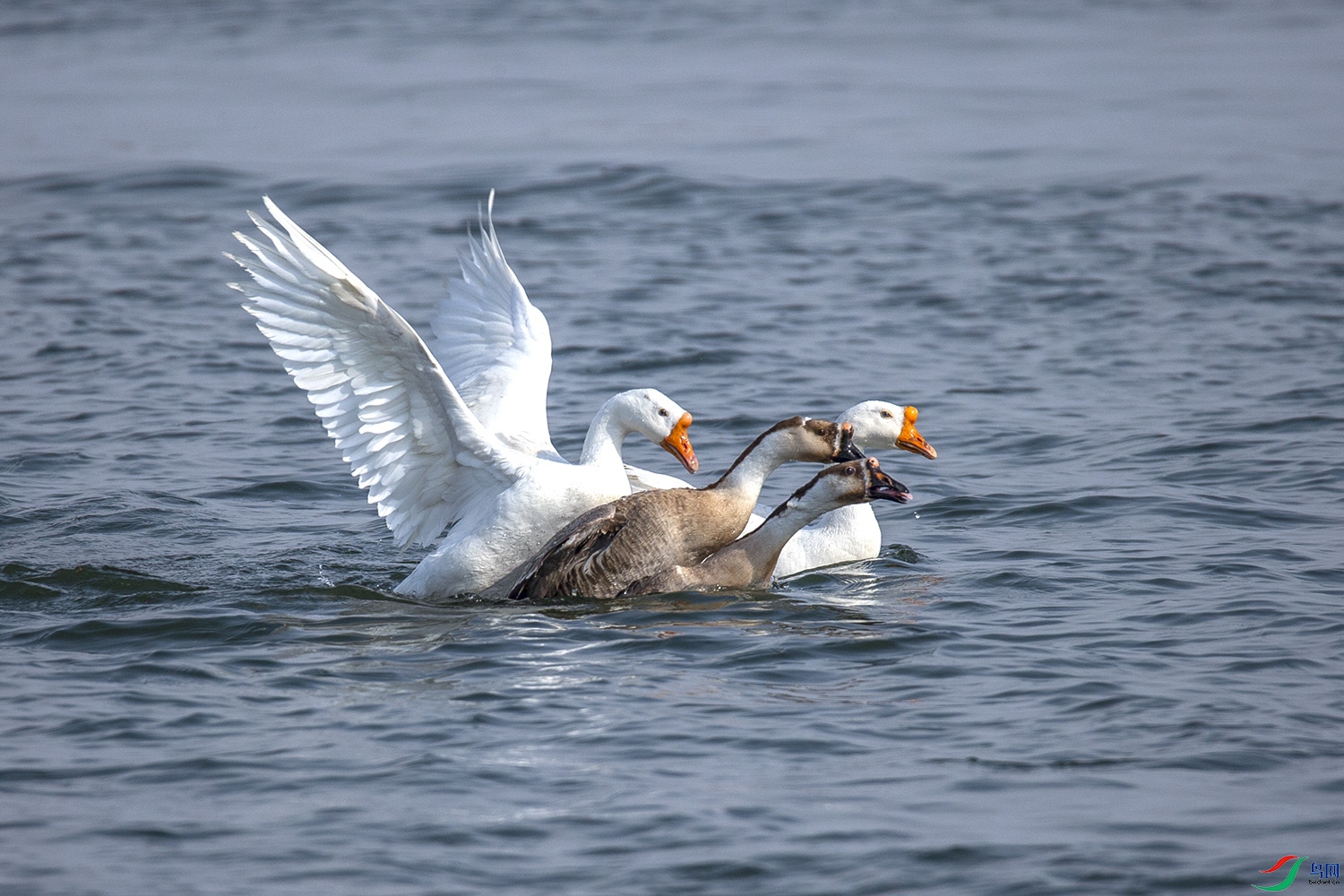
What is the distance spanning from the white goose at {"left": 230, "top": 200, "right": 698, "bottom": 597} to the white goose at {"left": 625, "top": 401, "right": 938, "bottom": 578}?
62 cm

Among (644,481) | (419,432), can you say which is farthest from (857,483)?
(419,432)

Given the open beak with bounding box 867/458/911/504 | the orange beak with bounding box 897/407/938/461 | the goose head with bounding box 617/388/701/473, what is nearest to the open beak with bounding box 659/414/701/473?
the goose head with bounding box 617/388/701/473

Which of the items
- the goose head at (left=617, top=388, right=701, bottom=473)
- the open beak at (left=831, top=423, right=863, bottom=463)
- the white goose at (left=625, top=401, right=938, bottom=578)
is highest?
the goose head at (left=617, top=388, right=701, bottom=473)

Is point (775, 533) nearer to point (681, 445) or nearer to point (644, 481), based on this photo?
point (681, 445)

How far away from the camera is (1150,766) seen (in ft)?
20.6

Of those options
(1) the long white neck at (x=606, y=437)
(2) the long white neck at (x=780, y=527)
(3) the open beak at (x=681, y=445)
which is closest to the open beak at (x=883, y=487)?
(2) the long white neck at (x=780, y=527)

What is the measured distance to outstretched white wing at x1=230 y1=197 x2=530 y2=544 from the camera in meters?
8.34

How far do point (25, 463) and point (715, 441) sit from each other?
4.85m

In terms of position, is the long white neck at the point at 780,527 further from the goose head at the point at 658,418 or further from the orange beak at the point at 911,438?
the orange beak at the point at 911,438

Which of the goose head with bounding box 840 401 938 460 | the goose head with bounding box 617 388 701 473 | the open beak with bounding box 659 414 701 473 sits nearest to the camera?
the goose head with bounding box 617 388 701 473

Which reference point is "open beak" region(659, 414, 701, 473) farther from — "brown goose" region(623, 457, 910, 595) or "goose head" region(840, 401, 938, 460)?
"goose head" region(840, 401, 938, 460)

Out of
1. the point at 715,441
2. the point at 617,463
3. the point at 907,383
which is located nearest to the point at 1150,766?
the point at 617,463

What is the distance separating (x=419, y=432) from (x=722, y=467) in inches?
116

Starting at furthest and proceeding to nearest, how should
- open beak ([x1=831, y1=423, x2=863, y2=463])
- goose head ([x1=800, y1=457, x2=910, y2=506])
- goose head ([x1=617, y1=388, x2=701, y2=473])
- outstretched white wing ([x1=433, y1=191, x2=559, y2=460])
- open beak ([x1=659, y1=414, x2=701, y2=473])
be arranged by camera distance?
outstretched white wing ([x1=433, y1=191, x2=559, y2=460]) → open beak ([x1=659, y1=414, x2=701, y2=473]) → goose head ([x1=617, y1=388, x2=701, y2=473]) → open beak ([x1=831, y1=423, x2=863, y2=463]) → goose head ([x1=800, y1=457, x2=910, y2=506])
